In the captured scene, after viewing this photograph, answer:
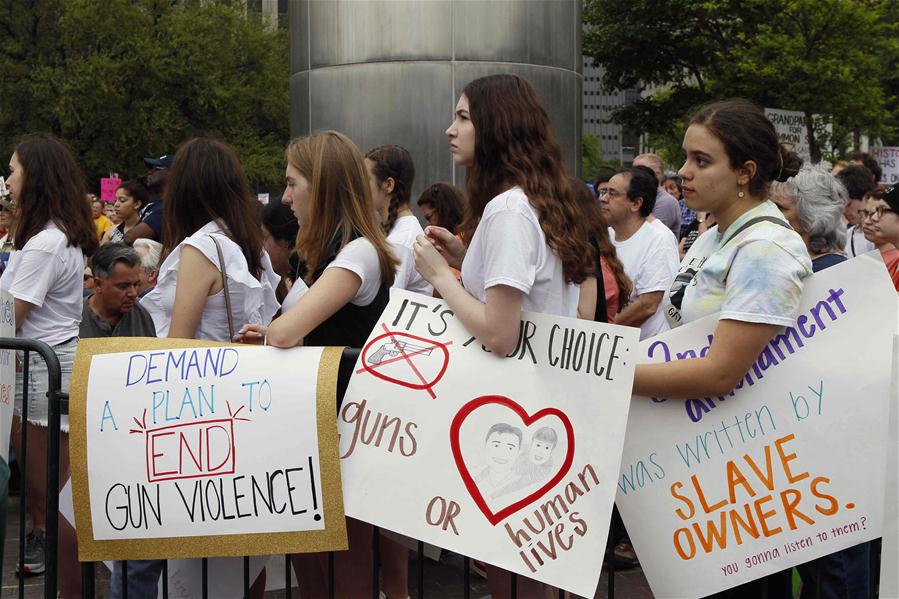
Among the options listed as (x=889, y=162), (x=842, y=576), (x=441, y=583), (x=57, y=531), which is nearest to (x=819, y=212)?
(x=842, y=576)

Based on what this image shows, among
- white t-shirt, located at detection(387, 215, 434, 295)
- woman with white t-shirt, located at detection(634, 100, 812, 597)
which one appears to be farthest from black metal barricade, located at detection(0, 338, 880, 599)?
white t-shirt, located at detection(387, 215, 434, 295)

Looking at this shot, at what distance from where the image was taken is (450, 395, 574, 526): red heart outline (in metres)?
3.31

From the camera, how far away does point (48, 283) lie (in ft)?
18.4

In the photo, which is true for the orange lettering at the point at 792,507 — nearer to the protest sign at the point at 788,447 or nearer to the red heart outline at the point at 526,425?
the protest sign at the point at 788,447

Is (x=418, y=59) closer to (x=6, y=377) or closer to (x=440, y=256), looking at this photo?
(x=6, y=377)

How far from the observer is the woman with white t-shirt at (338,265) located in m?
3.74

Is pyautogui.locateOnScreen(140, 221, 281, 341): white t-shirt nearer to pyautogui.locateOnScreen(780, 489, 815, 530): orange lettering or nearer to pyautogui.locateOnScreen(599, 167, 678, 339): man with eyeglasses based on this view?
pyautogui.locateOnScreen(780, 489, 815, 530): orange lettering

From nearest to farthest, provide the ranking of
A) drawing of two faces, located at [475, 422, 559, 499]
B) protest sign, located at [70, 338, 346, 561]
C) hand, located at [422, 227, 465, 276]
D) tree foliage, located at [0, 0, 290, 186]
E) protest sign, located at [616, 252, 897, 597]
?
protest sign, located at [616, 252, 897, 597] < drawing of two faces, located at [475, 422, 559, 499] < protest sign, located at [70, 338, 346, 561] < hand, located at [422, 227, 465, 276] < tree foliage, located at [0, 0, 290, 186]

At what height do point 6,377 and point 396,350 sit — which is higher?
point 396,350

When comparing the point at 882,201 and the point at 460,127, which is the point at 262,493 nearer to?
the point at 460,127

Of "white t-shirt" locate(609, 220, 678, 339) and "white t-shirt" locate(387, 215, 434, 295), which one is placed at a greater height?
"white t-shirt" locate(387, 215, 434, 295)

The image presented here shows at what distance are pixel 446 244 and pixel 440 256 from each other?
277 mm

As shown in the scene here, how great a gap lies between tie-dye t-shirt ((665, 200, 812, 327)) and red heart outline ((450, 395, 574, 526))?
1.75ft

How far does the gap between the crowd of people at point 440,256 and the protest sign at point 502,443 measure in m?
0.11
